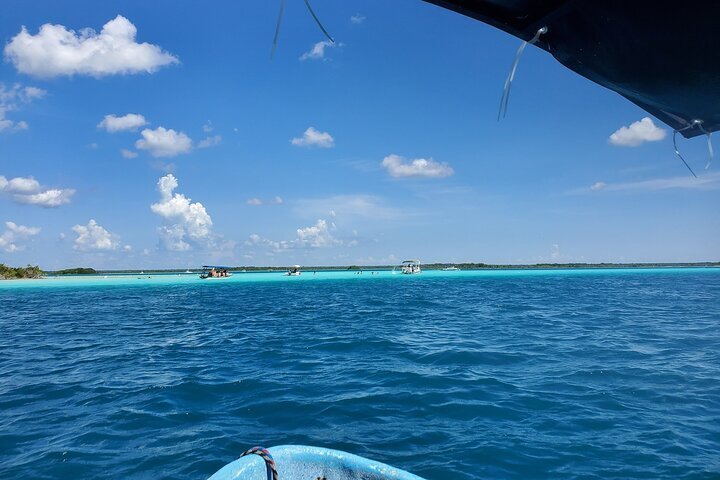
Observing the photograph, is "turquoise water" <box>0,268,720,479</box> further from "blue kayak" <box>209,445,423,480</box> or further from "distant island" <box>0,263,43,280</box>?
"distant island" <box>0,263,43,280</box>

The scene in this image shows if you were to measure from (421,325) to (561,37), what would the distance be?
1810 cm

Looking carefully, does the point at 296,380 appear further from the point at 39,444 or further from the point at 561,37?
the point at 561,37

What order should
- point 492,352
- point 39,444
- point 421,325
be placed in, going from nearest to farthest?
point 39,444
point 492,352
point 421,325

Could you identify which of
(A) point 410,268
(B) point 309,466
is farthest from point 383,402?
(A) point 410,268

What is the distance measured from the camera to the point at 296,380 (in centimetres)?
1038

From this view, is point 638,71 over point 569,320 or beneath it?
over

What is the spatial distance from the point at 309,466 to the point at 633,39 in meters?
5.05

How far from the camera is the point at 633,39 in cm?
269

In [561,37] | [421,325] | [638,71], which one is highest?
[561,37]

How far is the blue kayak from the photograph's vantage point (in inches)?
168

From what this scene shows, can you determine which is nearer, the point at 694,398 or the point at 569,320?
the point at 694,398

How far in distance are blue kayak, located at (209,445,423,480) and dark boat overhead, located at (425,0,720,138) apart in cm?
A: 434

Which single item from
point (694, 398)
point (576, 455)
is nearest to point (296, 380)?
point (576, 455)

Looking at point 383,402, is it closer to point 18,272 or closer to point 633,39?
point 633,39
